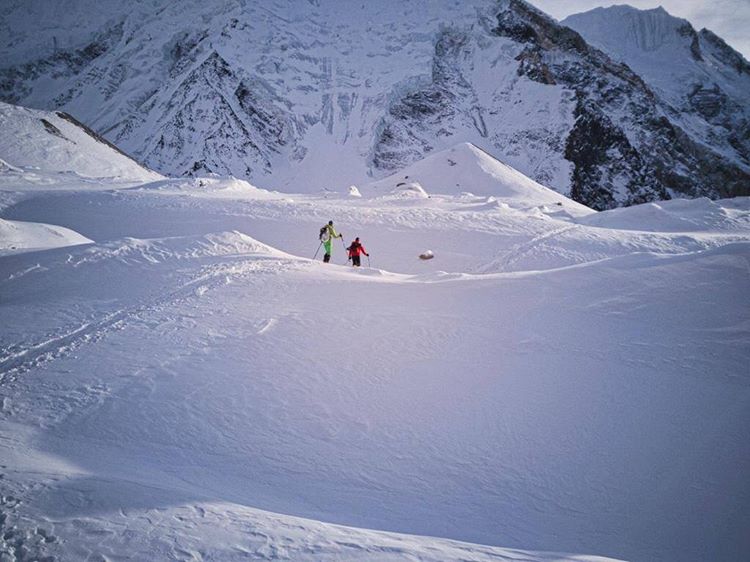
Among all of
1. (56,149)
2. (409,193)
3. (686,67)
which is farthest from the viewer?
(686,67)

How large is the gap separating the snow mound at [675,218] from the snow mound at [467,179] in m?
11.7

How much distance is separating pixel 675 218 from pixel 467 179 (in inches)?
775

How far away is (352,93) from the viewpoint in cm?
7312

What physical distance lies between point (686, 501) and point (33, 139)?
39.7 meters

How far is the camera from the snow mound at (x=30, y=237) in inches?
405

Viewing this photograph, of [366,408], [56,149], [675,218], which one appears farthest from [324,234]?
[56,149]

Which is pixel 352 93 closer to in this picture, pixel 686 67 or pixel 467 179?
pixel 467 179

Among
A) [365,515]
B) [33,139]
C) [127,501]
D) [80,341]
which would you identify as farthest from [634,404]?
[33,139]

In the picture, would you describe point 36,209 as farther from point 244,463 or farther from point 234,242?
point 244,463

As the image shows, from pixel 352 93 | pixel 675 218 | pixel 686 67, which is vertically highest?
pixel 686 67

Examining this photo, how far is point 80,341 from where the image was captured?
21.3 ft

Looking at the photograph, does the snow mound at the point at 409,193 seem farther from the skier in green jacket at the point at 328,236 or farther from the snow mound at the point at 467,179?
the skier in green jacket at the point at 328,236

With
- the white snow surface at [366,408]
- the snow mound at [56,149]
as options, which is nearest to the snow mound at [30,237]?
the white snow surface at [366,408]

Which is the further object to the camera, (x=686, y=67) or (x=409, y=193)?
(x=686, y=67)
